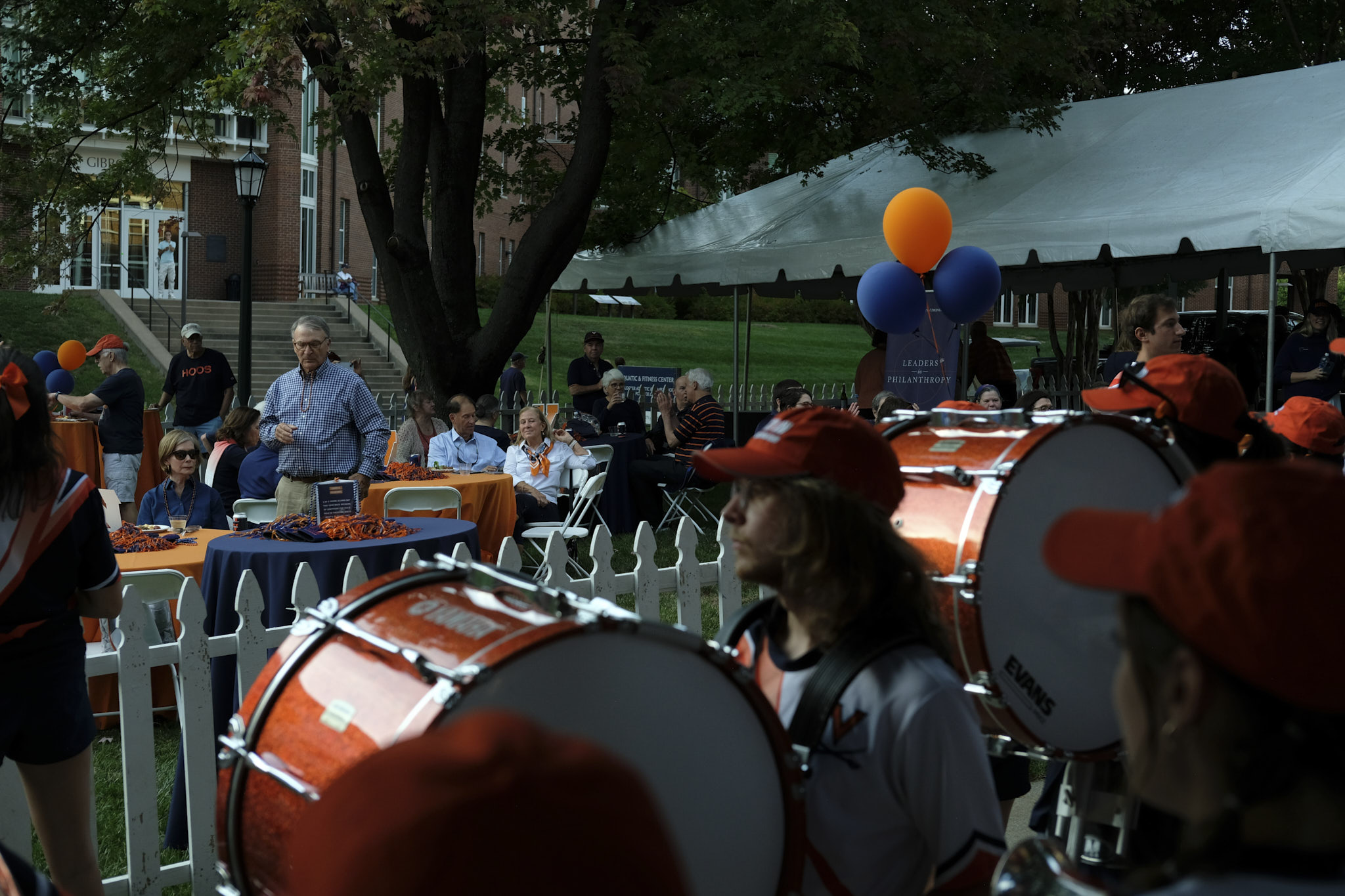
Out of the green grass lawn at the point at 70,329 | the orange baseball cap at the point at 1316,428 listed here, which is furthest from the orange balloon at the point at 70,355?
the orange baseball cap at the point at 1316,428

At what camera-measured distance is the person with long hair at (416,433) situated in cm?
1070

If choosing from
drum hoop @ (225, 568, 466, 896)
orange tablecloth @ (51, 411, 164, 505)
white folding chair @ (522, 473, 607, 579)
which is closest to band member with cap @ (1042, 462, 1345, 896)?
drum hoop @ (225, 568, 466, 896)

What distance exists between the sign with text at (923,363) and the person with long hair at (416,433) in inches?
158

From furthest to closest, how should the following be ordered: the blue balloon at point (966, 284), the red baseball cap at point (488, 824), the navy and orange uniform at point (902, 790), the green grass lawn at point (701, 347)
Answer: the green grass lawn at point (701, 347) < the blue balloon at point (966, 284) < the navy and orange uniform at point (902, 790) < the red baseball cap at point (488, 824)

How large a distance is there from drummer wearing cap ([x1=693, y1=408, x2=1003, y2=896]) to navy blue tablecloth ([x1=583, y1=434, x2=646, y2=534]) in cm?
929

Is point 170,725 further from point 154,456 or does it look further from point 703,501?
point 703,501

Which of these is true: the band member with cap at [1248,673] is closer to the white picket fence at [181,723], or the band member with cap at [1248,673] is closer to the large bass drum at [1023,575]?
the large bass drum at [1023,575]

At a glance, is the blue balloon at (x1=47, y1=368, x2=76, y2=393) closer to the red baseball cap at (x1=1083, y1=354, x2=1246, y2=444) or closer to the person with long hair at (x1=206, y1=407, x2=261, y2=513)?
the person with long hair at (x1=206, y1=407, x2=261, y2=513)

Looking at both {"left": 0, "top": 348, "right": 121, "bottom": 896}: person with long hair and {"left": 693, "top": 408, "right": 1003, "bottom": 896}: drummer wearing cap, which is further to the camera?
{"left": 0, "top": 348, "right": 121, "bottom": 896}: person with long hair

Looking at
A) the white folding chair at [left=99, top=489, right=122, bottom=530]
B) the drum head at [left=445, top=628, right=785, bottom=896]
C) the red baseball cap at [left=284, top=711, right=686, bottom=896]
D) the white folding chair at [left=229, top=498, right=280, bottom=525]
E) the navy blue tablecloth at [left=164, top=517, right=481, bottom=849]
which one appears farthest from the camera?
the white folding chair at [left=229, top=498, right=280, bottom=525]

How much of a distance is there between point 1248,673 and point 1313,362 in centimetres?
1043

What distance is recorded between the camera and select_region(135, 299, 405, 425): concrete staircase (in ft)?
88.6

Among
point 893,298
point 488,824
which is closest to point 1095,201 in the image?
point 893,298

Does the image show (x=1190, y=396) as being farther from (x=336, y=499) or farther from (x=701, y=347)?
(x=701, y=347)
